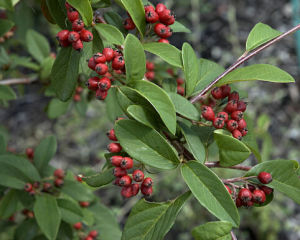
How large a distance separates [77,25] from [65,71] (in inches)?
8.3

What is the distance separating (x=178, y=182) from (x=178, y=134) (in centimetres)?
265

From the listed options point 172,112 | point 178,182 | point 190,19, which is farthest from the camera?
point 190,19

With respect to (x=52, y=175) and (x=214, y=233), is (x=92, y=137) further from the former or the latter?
(x=214, y=233)

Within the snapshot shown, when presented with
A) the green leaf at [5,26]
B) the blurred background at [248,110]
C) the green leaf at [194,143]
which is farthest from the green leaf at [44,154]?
the blurred background at [248,110]

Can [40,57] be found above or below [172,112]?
below

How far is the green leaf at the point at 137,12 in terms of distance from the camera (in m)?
1.11

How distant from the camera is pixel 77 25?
110 centimetres

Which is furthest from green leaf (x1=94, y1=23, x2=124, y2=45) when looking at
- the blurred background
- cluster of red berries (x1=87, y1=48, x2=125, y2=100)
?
the blurred background

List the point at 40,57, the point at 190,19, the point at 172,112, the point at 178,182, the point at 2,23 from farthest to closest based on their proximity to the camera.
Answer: the point at 190,19, the point at 178,182, the point at 40,57, the point at 2,23, the point at 172,112

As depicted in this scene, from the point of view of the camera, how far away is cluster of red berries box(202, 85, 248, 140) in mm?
1142

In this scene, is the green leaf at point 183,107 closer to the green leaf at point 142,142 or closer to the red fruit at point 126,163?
the green leaf at point 142,142

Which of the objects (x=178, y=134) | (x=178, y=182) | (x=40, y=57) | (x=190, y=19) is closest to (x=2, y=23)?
(x=40, y=57)

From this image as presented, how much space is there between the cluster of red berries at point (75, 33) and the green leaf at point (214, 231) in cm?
63

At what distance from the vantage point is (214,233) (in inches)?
40.9
